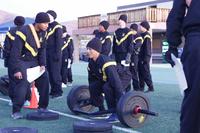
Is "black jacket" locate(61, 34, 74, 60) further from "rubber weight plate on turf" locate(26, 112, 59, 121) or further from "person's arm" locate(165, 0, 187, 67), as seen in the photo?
"person's arm" locate(165, 0, 187, 67)

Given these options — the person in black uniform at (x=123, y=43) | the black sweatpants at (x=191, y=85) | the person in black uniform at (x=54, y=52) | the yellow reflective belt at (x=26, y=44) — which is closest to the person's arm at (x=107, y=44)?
the person in black uniform at (x=123, y=43)

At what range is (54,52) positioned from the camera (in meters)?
10.0

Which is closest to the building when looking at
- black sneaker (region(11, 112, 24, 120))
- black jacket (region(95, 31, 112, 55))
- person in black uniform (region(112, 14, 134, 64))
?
black jacket (region(95, 31, 112, 55))

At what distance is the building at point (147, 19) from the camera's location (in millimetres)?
30109

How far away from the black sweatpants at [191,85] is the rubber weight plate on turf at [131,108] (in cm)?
284

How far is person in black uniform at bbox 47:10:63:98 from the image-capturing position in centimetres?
988

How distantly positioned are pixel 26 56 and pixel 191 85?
4523mm

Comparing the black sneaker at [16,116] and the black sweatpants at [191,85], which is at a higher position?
the black sweatpants at [191,85]

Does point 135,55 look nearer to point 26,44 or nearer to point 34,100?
point 34,100

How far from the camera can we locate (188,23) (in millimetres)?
3301

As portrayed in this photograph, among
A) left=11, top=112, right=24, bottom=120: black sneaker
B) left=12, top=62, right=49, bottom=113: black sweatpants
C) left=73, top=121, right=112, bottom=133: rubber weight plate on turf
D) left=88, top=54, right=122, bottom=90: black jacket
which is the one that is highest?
left=88, top=54, right=122, bottom=90: black jacket

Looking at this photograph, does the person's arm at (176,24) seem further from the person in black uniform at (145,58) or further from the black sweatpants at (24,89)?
the person in black uniform at (145,58)

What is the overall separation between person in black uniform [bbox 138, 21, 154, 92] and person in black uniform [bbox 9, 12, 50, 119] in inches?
187

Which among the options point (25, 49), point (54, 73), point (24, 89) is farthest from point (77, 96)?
point (54, 73)
